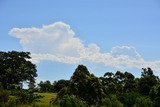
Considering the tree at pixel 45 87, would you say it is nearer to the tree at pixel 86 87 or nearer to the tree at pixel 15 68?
the tree at pixel 15 68

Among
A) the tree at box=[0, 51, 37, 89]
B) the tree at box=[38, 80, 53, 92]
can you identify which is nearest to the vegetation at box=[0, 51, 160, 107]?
the tree at box=[0, 51, 37, 89]

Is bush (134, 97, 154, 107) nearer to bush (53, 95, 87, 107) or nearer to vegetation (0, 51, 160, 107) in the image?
vegetation (0, 51, 160, 107)

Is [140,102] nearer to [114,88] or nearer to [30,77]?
[114,88]

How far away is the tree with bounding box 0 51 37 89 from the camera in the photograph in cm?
9312

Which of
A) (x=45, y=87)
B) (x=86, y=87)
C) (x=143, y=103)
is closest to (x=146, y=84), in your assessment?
(x=143, y=103)

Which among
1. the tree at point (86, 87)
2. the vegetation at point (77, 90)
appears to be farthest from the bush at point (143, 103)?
the tree at point (86, 87)

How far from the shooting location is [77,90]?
214 ft

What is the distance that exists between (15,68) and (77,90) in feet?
114

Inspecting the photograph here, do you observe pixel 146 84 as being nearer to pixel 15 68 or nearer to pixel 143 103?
pixel 143 103

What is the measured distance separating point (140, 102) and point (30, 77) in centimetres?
3240

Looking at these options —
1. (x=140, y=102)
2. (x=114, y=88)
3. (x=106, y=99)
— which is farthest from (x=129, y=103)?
(x=114, y=88)

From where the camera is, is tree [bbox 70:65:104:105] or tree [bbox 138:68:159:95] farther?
tree [bbox 138:68:159:95]

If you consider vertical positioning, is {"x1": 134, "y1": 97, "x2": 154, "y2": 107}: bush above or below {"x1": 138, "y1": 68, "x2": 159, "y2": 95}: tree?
below

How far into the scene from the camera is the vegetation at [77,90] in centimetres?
6438
